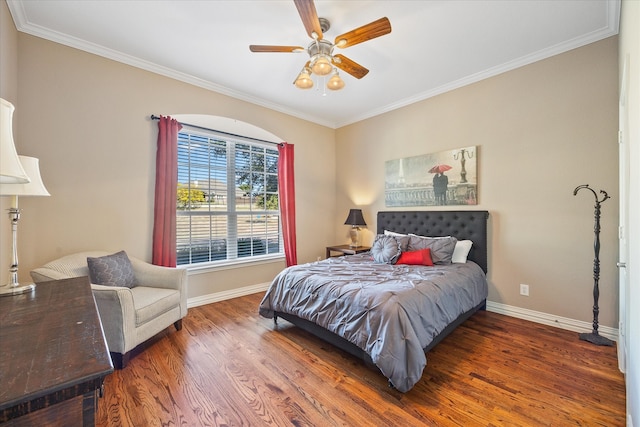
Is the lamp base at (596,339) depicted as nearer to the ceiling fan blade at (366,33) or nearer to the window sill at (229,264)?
the ceiling fan blade at (366,33)

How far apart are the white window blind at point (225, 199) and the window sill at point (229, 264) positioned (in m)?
0.07

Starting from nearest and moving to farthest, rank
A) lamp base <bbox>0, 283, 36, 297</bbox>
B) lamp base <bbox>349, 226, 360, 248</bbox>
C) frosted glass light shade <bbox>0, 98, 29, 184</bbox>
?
frosted glass light shade <bbox>0, 98, 29, 184</bbox> → lamp base <bbox>0, 283, 36, 297</bbox> → lamp base <bbox>349, 226, 360, 248</bbox>

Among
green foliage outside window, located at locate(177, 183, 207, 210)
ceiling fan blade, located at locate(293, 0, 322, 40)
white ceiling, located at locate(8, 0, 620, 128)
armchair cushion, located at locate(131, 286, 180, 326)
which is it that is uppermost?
white ceiling, located at locate(8, 0, 620, 128)

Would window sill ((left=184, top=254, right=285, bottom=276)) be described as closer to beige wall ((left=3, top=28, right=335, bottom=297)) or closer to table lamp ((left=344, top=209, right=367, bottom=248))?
beige wall ((left=3, top=28, right=335, bottom=297))

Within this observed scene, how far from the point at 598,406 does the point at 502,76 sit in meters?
3.21

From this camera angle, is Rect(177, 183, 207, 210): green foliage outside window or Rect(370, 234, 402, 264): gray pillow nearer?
Rect(370, 234, 402, 264): gray pillow

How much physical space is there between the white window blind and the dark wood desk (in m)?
2.47

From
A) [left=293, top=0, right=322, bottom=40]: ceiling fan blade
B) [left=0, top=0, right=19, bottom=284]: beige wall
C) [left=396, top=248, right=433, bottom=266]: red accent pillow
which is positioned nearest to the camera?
[left=293, top=0, right=322, bottom=40]: ceiling fan blade

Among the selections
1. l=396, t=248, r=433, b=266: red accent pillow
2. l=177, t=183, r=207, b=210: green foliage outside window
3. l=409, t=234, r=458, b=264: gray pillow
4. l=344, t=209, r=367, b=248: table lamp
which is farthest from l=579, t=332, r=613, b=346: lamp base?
l=177, t=183, r=207, b=210: green foliage outside window

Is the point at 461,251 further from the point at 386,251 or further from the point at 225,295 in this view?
the point at 225,295

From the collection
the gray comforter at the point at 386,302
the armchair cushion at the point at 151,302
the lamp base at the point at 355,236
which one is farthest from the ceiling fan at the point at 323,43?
the lamp base at the point at 355,236

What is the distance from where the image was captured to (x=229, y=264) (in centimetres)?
382

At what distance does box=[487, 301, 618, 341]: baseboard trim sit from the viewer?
2.55m

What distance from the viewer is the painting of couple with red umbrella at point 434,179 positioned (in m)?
3.41
